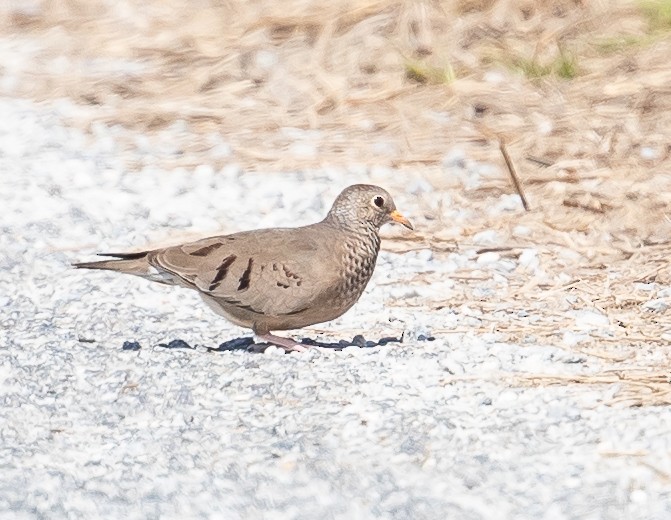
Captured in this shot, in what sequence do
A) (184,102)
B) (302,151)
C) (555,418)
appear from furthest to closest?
(184,102), (302,151), (555,418)

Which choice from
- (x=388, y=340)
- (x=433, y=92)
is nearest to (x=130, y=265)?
(x=388, y=340)

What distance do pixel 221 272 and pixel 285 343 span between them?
1.27 feet

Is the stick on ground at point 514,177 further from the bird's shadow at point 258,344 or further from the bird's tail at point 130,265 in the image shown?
the bird's tail at point 130,265

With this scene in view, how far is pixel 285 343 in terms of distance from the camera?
6.57 meters

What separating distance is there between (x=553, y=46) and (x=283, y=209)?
2845mm

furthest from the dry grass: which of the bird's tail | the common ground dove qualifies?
the bird's tail

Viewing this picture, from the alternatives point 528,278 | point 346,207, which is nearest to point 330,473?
point 346,207

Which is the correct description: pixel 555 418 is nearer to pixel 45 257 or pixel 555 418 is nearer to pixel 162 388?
pixel 162 388

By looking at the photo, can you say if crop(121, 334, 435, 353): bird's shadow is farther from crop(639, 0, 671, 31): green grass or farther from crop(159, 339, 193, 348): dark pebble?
crop(639, 0, 671, 31): green grass

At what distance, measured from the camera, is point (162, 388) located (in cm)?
606

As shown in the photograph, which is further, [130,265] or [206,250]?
[130,265]

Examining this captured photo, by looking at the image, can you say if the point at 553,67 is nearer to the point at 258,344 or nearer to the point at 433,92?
the point at 433,92

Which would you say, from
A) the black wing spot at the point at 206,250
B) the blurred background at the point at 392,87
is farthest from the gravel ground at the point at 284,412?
the blurred background at the point at 392,87

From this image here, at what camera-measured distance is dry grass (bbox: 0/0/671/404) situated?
8367 mm
